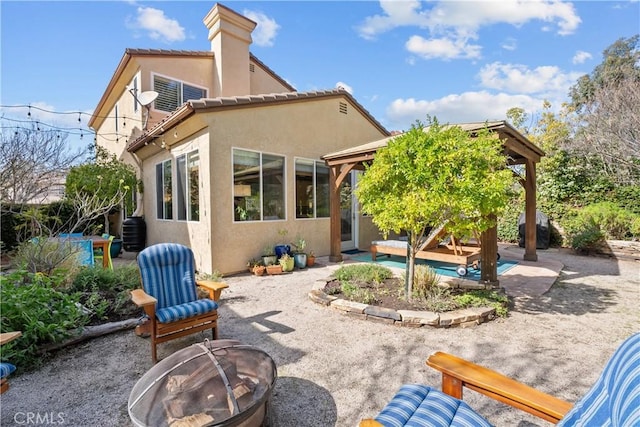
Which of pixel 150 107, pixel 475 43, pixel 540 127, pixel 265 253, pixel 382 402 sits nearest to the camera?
pixel 382 402

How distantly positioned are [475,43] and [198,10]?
9.48 m

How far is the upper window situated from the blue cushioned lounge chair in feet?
29.4

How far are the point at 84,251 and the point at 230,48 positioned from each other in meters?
8.71

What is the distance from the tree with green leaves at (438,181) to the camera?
164 inches

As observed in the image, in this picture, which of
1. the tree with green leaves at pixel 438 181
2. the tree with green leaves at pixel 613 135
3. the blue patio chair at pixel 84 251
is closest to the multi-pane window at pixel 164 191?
the blue patio chair at pixel 84 251

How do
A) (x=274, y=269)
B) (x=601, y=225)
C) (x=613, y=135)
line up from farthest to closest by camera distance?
(x=613, y=135)
(x=601, y=225)
(x=274, y=269)

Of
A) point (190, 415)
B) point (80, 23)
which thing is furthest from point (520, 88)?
A: point (190, 415)

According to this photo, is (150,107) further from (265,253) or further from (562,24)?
(562,24)

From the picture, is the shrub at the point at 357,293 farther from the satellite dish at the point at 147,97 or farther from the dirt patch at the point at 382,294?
the satellite dish at the point at 147,97

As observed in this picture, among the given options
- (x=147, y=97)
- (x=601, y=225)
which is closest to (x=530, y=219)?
(x=601, y=225)

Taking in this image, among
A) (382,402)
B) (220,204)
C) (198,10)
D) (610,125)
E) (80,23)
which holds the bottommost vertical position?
(382,402)

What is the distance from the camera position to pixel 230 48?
11.3 meters

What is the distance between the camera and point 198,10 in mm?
10562

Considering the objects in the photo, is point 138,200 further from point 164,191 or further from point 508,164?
point 508,164
